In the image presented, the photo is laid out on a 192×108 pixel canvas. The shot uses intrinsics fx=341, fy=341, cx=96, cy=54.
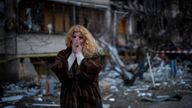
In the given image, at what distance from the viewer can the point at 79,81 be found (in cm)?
436

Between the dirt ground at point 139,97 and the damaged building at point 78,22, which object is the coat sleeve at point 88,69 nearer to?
the dirt ground at point 139,97

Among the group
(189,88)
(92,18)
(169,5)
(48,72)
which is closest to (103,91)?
(189,88)

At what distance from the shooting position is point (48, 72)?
16969 mm

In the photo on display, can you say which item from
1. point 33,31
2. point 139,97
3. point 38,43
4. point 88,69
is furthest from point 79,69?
point 38,43

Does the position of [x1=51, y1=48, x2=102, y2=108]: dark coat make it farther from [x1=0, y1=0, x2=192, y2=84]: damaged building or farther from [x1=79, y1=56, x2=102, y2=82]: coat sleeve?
[x1=0, y1=0, x2=192, y2=84]: damaged building

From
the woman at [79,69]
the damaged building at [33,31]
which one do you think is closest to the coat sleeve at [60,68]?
the woman at [79,69]

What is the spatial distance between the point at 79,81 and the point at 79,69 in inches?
6.3

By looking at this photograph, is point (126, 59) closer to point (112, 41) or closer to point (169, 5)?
point (112, 41)

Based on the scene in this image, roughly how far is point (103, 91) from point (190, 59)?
1083 cm

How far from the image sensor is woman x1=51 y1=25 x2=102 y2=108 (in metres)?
4.30

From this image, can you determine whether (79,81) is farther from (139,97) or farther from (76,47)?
(139,97)

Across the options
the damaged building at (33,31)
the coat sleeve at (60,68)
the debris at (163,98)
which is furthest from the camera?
the damaged building at (33,31)

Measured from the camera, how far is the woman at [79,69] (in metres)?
4.30

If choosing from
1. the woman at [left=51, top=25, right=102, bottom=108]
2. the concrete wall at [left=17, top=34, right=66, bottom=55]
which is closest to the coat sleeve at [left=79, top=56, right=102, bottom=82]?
the woman at [left=51, top=25, right=102, bottom=108]
